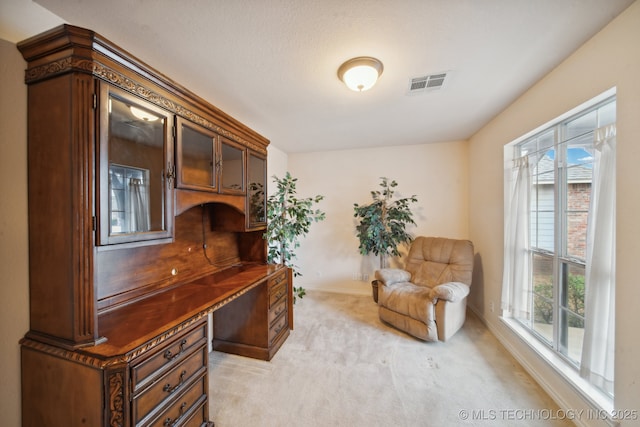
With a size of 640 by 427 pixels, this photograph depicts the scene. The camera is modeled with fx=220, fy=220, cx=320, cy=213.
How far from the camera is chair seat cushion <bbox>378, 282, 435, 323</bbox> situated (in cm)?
237

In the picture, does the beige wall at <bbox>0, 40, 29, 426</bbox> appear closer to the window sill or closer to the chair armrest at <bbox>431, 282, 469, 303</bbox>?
the chair armrest at <bbox>431, 282, 469, 303</bbox>

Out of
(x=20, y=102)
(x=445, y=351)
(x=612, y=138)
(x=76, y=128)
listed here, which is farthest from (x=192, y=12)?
(x=445, y=351)

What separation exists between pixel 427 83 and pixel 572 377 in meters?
2.44

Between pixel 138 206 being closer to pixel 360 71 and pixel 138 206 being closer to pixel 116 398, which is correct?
pixel 116 398

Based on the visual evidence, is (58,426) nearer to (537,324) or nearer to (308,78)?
(308,78)

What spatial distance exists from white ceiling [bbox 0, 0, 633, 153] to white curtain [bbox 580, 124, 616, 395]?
0.74m

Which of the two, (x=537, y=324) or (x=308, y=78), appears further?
(x=537, y=324)

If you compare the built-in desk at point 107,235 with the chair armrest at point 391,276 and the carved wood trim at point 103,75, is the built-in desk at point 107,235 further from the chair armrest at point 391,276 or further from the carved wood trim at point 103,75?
the chair armrest at point 391,276

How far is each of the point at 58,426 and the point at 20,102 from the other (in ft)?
5.08

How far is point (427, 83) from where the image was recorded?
1853 millimetres

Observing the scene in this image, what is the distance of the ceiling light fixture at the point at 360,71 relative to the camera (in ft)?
5.03

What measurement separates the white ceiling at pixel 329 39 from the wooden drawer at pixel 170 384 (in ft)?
6.03

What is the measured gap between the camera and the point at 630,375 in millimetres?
1161

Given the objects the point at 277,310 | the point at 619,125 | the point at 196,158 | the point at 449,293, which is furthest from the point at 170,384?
the point at 619,125
